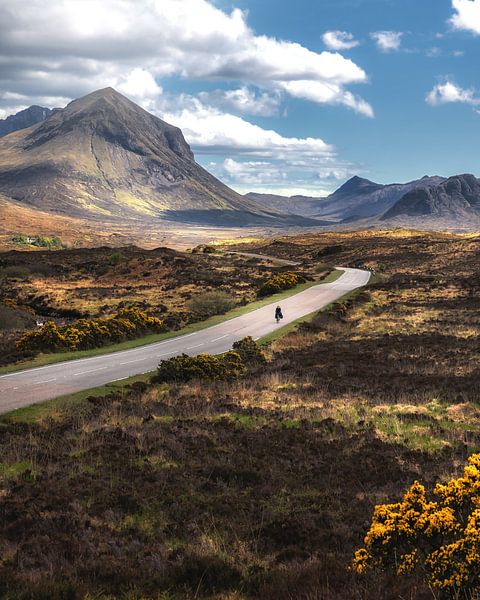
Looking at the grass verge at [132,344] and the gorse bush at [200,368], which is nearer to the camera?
the gorse bush at [200,368]

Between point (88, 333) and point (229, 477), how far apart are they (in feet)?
65.1

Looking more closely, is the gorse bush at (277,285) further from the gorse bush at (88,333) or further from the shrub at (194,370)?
the shrub at (194,370)

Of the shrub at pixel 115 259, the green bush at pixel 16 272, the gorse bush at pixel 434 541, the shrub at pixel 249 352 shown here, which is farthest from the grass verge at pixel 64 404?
the shrub at pixel 115 259

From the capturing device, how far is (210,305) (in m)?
46.0

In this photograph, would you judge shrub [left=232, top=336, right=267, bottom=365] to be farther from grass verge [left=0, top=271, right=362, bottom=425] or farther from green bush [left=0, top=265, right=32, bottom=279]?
green bush [left=0, top=265, right=32, bottom=279]

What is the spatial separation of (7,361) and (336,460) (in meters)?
17.9

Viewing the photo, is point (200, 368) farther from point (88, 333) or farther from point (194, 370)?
point (88, 333)

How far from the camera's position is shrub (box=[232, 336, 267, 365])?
2719 centimetres

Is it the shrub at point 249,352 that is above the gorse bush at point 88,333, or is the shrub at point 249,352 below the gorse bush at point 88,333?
below

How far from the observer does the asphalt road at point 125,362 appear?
774 inches

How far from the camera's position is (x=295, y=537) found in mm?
9320

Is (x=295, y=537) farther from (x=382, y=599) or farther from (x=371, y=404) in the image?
(x=371, y=404)

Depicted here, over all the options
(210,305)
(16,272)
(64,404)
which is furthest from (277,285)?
(64,404)

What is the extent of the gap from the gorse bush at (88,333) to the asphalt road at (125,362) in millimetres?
2313
